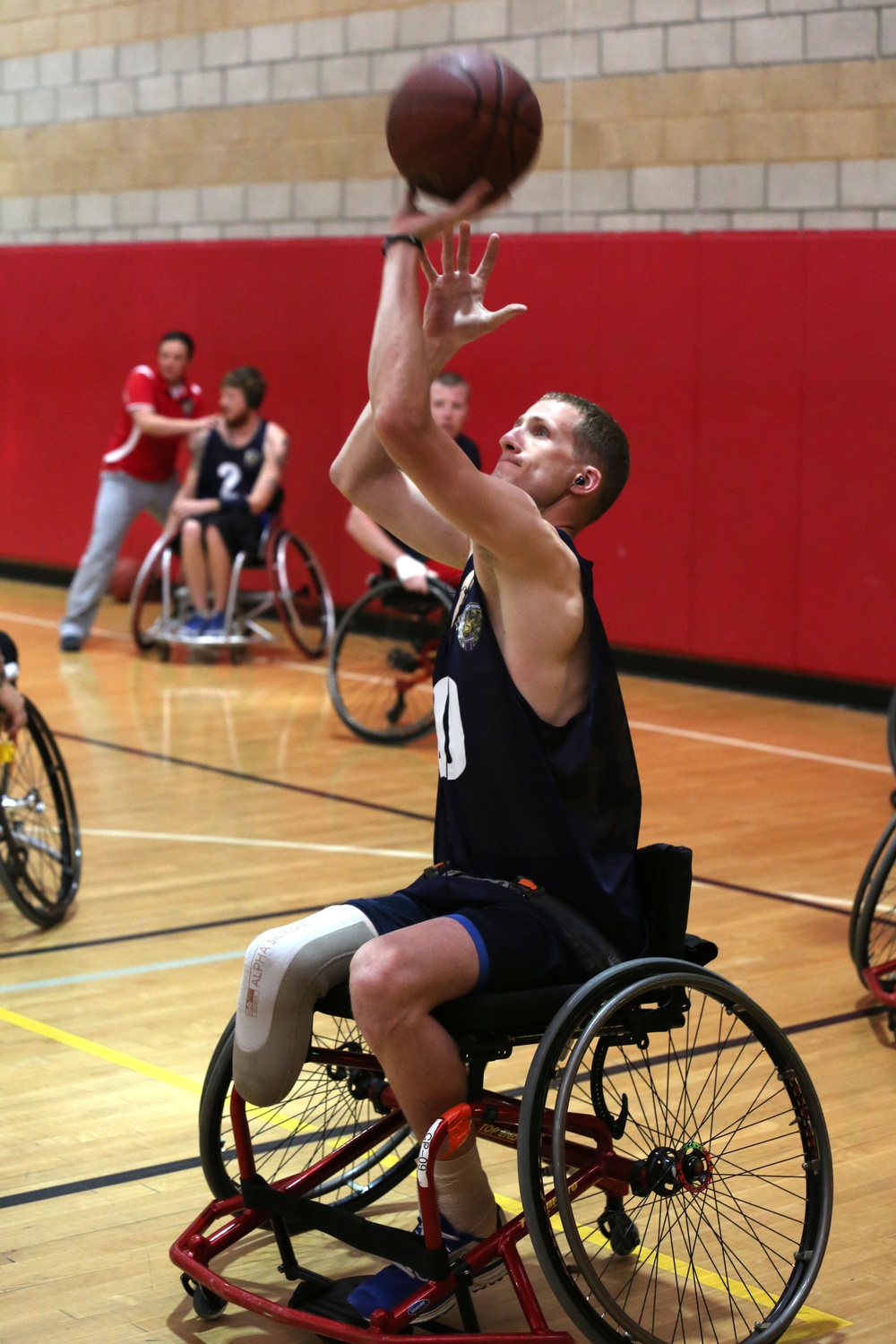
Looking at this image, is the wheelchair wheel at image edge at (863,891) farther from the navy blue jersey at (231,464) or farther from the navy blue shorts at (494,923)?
the navy blue jersey at (231,464)

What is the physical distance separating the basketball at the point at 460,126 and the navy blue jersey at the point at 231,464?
6.21 meters

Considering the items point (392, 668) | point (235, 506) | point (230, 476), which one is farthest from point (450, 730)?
point (230, 476)

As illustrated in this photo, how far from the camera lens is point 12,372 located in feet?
39.7

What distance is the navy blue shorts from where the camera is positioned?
8.23 ft

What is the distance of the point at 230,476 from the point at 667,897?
6637mm

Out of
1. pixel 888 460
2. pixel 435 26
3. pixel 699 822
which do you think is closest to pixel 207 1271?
pixel 699 822

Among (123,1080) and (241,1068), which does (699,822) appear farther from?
(241,1068)

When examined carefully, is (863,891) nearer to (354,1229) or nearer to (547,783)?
(547,783)

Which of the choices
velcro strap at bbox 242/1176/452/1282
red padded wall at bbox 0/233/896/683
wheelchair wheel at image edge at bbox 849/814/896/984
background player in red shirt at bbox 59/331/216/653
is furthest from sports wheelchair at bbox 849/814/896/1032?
background player in red shirt at bbox 59/331/216/653

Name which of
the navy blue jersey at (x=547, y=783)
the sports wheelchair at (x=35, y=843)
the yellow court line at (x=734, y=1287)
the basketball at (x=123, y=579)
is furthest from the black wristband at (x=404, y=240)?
the basketball at (x=123, y=579)

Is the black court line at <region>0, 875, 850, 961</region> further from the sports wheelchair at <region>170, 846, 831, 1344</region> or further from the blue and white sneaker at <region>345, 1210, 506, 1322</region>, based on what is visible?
the blue and white sneaker at <region>345, 1210, 506, 1322</region>

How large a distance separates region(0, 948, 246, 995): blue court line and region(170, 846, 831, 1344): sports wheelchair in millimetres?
1135

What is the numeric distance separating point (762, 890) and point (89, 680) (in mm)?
4342

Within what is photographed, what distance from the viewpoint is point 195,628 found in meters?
9.09
